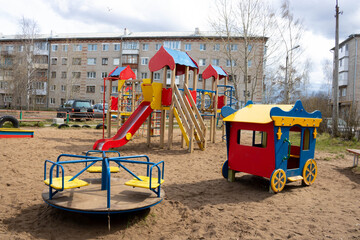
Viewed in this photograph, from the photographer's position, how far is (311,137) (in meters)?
5.98

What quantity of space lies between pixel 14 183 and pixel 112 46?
41133 millimetres

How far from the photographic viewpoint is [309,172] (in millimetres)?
5863

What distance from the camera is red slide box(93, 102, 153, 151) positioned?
886 centimetres

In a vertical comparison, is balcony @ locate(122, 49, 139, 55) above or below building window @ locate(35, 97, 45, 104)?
above

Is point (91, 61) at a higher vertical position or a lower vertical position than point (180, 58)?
higher

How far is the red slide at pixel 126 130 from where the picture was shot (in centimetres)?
886

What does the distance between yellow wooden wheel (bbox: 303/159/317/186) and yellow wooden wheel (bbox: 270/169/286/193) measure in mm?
759

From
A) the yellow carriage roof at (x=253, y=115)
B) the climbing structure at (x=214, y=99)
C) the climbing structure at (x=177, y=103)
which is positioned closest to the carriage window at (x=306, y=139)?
the yellow carriage roof at (x=253, y=115)

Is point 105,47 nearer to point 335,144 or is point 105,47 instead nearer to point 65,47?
point 65,47

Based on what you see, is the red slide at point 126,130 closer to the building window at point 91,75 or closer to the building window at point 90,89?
the building window at point 90,89

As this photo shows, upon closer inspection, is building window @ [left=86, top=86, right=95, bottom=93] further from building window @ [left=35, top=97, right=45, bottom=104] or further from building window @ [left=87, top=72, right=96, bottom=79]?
building window @ [left=35, top=97, right=45, bottom=104]

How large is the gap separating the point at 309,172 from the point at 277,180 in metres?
1.12

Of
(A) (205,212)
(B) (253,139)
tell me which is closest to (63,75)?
(B) (253,139)

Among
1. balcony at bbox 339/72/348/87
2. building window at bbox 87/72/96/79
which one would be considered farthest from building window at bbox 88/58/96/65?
balcony at bbox 339/72/348/87
